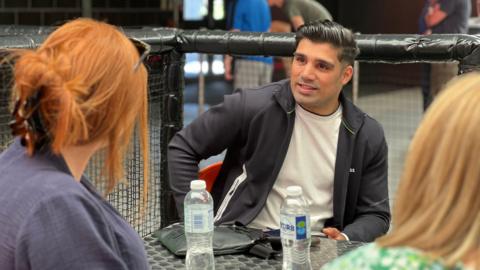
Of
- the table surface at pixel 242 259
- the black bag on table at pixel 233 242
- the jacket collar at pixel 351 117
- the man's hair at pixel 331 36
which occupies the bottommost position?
the table surface at pixel 242 259

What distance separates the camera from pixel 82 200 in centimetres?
160

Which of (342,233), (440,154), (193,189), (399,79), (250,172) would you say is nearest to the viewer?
(440,154)

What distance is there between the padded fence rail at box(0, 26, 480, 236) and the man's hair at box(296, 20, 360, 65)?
226 mm

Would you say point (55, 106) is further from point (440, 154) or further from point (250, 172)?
point (250, 172)

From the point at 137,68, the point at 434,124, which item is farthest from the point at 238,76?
the point at 434,124

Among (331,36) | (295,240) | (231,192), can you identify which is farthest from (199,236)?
(331,36)

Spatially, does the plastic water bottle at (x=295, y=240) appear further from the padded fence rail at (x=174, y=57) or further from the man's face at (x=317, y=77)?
the padded fence rail at (x=174, y=57)

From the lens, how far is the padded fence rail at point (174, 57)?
3.21 m

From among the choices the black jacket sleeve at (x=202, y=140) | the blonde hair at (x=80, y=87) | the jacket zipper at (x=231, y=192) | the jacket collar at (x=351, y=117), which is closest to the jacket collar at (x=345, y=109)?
the jacket collar at (x=351, y=117)

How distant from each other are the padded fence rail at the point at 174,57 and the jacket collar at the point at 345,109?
14.4 inches

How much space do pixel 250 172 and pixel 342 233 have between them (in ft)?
1.47

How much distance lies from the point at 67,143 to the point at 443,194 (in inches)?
31.6

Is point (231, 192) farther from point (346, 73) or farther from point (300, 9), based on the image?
point (300, 9)

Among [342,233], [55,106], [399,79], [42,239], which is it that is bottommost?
[399,79]
